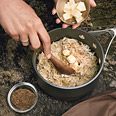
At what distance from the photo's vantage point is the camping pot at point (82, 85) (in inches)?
95.6

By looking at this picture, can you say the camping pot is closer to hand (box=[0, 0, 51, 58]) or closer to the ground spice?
the ground spice

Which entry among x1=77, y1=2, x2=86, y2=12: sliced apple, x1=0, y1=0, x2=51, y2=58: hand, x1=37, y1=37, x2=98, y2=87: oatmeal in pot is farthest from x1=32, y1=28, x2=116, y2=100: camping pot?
x1=0, y1=0, x2=51, y2=58: hand

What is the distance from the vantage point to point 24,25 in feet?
6.85

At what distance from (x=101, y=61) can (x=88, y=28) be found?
0.46 meters

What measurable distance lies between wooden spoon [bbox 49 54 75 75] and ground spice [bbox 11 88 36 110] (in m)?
0.27

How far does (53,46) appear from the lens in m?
2.67

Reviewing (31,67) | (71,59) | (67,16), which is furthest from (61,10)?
(31,67)

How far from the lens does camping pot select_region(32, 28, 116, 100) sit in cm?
243

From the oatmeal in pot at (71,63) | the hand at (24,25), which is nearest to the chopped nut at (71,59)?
the oatmeal in pot at (71,63)

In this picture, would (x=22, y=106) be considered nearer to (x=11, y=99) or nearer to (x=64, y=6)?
(x=11, y=99)

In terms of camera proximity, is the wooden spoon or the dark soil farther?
the dark soil

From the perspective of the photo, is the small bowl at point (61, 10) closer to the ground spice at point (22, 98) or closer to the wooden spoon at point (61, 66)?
the wooden spoon at point (61, 66)

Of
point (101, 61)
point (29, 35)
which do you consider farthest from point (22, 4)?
point (101, 61)

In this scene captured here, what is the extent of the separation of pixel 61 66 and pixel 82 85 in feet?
0.60
